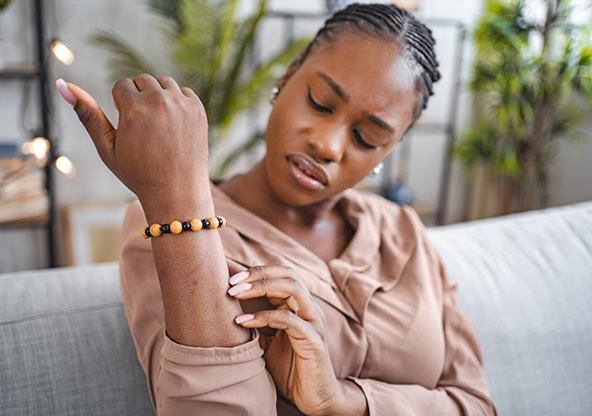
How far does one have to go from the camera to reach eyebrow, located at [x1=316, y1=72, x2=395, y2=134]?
0.86 m

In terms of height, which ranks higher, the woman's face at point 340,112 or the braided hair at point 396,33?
the braided hair at point 396,33

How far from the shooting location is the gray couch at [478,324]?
88cm

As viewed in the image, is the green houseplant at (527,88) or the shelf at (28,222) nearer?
the shelf at (28,222)

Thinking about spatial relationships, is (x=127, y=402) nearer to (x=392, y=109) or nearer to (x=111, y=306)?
(x=111, y=306)

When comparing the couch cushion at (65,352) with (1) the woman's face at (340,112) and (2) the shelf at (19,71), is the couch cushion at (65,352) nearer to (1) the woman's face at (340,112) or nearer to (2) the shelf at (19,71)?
(1) the woman's face at (340,112)

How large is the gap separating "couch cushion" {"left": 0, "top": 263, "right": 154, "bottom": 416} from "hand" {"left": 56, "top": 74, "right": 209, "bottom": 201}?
420 millimetres

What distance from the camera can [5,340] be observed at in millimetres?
883

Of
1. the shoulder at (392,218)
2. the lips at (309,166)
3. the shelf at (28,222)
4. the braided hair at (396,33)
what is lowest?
the shelf at (28,222)

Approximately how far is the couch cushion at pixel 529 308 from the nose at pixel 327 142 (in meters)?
0.53

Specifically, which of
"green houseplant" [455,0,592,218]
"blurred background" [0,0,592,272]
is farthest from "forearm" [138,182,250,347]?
"green houseplant" [455,0,592,218]

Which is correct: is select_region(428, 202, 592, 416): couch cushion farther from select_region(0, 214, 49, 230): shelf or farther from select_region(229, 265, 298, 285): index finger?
select_region(0, 214, 49, 230): shelf

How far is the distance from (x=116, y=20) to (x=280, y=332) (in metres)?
2.29

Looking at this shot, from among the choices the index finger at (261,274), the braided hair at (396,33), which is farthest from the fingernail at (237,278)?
the braided hair at (396,33)

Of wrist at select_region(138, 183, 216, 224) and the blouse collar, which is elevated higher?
wrist at select_region(138, 183, 216, 224)
